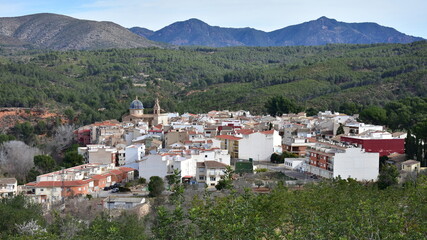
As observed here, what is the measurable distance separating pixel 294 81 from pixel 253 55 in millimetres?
54533

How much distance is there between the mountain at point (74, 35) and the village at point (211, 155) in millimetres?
121503

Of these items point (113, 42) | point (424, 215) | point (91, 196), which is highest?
point (113, 42)

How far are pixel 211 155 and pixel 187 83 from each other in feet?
185

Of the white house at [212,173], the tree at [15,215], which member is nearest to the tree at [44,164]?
the white house at [212,173]

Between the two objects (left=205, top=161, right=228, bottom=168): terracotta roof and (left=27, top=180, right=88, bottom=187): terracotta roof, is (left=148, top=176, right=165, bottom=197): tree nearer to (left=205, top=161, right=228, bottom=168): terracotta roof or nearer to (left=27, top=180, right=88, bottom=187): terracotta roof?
(left=205, top=161, right=228, bottom=168): terracotta roof

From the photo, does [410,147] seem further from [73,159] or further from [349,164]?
[73,159]

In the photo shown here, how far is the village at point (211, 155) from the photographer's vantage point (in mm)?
31234

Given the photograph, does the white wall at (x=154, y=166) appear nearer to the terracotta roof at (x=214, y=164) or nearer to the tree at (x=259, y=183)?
the terracotta roof at (x=214, y=164)

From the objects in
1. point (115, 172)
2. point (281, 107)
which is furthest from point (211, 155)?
point (281, 107)

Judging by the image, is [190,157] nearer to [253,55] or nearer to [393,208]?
[393,208]

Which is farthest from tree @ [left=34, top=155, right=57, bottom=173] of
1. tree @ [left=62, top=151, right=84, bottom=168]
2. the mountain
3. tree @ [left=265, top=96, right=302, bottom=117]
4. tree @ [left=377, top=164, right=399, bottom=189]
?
the mountain

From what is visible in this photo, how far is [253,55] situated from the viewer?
429 feet

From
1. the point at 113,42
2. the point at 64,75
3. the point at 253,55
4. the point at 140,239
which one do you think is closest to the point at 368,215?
the point at 140,239

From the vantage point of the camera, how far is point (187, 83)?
296 feet
